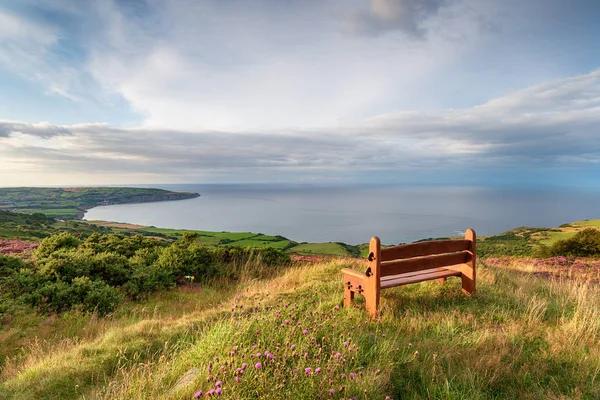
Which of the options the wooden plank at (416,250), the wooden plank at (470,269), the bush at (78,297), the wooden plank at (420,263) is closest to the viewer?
the wooden plank at (416,250)

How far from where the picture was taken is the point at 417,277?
5.36 m

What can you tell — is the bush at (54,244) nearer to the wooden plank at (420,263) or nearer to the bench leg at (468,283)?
the wooden plank at (420,263)

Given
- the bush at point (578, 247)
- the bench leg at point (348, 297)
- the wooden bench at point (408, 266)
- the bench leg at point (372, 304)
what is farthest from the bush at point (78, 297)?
the bush at point (578, 247)

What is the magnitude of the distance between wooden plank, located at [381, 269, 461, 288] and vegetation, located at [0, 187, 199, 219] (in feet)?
418

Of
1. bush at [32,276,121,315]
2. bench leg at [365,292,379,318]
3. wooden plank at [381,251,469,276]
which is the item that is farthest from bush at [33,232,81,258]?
wooden plank at [381,251,469,276]

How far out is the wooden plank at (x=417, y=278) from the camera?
5.00m

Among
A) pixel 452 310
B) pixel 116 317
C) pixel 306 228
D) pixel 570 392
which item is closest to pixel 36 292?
pixel 116 317

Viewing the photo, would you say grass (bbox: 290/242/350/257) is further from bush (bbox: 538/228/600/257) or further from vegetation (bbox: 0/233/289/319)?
vegetation (bbox: 0/233/289/319)

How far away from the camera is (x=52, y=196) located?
476ft

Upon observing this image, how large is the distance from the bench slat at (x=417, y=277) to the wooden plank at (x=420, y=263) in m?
0.16

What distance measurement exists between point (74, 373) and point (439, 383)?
4.07 metres

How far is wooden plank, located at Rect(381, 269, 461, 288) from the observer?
16.4 feet

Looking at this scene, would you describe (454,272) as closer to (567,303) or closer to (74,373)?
(567,303)

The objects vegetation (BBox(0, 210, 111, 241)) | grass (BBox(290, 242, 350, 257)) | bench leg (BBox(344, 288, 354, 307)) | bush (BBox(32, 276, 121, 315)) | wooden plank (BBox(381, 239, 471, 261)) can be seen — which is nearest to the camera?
wooden plank (BBox(381, 239, 471, 261))
